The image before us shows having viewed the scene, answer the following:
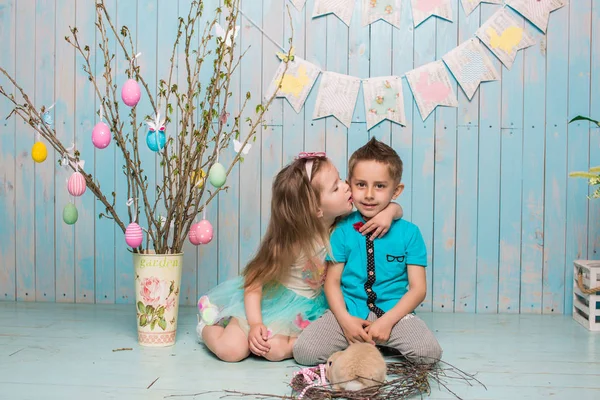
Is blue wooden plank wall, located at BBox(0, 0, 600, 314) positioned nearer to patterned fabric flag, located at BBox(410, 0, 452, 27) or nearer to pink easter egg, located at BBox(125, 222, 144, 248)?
patterned fabric flag, located at BBox(410, 0, 452, 27)

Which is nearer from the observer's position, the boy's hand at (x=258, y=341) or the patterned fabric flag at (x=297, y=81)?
the boy's hand at (x=258, y=341)

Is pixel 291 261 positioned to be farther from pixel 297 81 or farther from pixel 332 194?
pixel 297 81

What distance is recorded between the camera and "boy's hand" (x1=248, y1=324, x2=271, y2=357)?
173 cm

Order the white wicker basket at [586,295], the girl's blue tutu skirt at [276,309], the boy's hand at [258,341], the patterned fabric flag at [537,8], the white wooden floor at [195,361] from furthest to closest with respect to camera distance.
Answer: the patterned fabric flag at [537,8] → the white wicker basket at [586,295] → the girl's blue tutu skirt at [276,309] → the boy's hand at [258,341] → the white wooden floor at [195,361]

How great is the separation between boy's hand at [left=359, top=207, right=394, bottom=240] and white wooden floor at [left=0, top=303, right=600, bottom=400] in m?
0.39

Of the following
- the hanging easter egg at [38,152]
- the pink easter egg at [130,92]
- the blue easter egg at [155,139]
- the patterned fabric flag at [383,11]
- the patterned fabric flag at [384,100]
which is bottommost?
the hanging easter egg at [38,152]

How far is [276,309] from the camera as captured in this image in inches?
74.7

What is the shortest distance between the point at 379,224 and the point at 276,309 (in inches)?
15.4

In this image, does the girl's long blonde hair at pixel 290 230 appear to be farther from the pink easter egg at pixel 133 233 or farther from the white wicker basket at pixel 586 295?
the white wicker basket at pixel 586 295

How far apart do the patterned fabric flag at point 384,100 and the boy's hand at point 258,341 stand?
39.0 inches

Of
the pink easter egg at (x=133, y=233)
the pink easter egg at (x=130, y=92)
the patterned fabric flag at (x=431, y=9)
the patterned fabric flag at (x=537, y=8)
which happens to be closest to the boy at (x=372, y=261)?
the pink easter egg at (x=133, y=233)

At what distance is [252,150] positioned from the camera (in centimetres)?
249

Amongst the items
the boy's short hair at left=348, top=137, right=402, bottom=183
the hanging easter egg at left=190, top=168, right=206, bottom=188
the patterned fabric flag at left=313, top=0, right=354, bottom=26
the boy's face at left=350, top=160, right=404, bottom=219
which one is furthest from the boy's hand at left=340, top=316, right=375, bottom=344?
the patterned fabric flag at left=313, top=0, right=354, bottom=26

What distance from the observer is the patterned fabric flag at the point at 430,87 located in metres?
2.40
